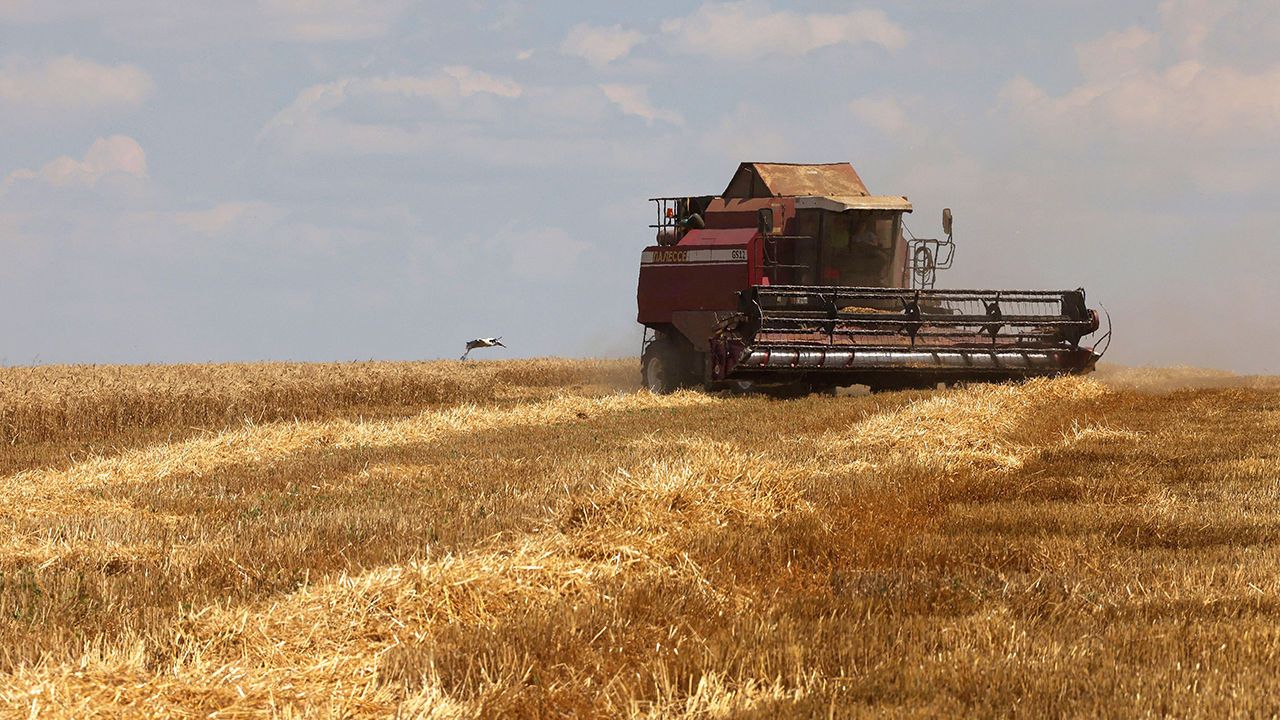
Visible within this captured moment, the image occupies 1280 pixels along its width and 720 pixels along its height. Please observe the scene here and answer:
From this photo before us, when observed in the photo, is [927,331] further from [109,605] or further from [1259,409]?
[109,605]

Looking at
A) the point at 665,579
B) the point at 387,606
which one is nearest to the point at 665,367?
the point at 665,579

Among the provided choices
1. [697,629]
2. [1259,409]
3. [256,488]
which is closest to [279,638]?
[697,629]

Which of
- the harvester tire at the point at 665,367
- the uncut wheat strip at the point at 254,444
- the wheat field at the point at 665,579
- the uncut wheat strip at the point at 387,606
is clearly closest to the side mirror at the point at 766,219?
the harvester tire at the point at 665,367

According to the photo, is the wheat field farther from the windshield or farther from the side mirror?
the windshield

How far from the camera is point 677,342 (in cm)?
2116

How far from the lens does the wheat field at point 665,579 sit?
4.32 meters

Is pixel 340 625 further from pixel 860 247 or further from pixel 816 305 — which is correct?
pixel 860 247

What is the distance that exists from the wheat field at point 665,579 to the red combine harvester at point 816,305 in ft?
18.8

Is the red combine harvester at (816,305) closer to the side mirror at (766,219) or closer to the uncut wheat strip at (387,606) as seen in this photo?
the side mirror at (766,219)

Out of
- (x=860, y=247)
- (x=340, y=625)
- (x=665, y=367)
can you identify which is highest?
(x=860, y=247)

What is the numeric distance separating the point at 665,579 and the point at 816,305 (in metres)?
13.3

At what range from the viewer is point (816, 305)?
1892cm

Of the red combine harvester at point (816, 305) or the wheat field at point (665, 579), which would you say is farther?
the red combine harvester at point (816, 305)

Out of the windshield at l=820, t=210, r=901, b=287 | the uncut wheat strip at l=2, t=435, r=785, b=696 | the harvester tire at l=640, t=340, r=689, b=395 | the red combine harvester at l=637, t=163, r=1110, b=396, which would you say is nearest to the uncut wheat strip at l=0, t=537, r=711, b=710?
the uncut wheat strip at l=2, t=435, r=785, b=696
